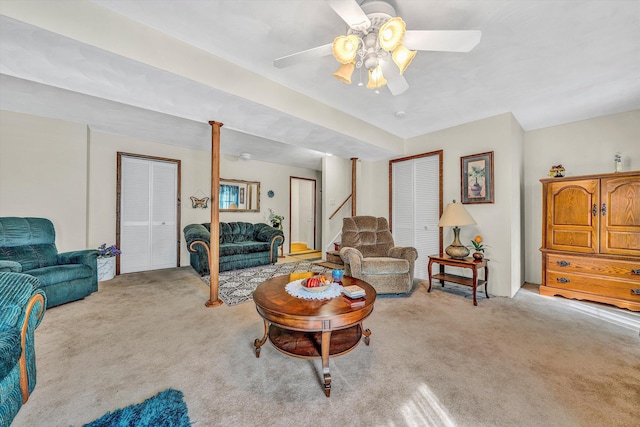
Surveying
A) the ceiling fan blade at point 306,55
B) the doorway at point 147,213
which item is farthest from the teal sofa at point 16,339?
the doorway at point 147,213

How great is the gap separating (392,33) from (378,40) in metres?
0.19

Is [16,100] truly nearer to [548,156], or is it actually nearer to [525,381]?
[525,381]

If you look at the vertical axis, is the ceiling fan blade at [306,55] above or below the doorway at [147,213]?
above

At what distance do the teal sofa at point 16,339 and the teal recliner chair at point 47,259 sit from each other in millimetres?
1644

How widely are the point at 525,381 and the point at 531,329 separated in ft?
3.30

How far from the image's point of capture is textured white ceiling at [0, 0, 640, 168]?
1.69 meters

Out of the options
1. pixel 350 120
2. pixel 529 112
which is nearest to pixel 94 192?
pixel 350 120

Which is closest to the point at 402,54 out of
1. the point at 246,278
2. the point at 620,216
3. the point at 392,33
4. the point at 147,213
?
the point at 392,33

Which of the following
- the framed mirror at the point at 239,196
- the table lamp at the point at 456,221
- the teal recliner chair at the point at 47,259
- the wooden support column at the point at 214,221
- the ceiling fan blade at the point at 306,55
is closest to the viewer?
the ceiling fan blade at the point at 306,55

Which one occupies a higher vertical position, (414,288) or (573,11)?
(573,11)

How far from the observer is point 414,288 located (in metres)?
3.66

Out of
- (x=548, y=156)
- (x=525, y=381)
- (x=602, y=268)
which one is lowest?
(x=525, y=381)

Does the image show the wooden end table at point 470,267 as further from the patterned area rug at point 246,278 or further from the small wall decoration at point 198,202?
the small wall decoration at point 198,202

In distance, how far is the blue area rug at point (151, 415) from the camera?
50.2 inches
